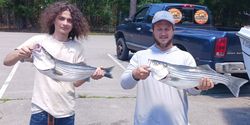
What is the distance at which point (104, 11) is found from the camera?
97.7 feet

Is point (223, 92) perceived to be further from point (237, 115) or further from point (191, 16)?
point (191, 16)

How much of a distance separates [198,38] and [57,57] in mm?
5696

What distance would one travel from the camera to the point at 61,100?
139 inches

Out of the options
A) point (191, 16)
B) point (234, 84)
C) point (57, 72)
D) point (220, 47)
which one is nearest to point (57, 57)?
point (57, 72)

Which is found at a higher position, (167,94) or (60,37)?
(60,37)

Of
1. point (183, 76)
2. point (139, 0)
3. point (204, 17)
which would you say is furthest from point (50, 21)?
point (139, 0)

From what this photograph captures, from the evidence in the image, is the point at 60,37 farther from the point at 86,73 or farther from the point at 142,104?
the point at 142,104

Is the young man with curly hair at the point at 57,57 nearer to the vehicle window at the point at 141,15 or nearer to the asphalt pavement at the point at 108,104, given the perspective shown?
the asphalt pavement at the point at 108,104

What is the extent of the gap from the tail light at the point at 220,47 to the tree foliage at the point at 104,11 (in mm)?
19120

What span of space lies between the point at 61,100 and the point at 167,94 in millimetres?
849

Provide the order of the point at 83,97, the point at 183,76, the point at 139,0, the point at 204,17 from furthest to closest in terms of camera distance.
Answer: the point at 139,0
the point at 204,17
the point at 83,97
the point at 183,76

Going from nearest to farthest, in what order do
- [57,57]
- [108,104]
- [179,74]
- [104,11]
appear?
[179,74]
[57,57]
[108,104]
[104,11]

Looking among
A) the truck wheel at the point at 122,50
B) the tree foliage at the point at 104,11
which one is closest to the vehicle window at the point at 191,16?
the truck wheel at the point at 122,50

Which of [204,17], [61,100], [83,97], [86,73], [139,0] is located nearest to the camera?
[86,73]
